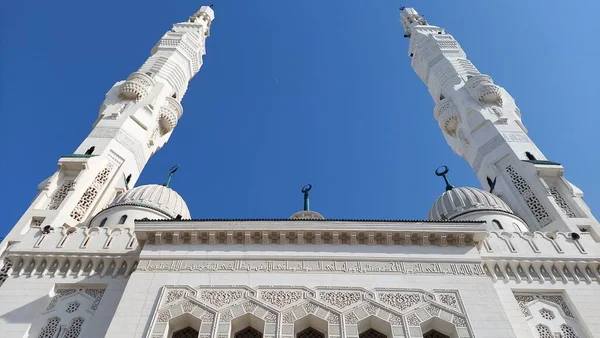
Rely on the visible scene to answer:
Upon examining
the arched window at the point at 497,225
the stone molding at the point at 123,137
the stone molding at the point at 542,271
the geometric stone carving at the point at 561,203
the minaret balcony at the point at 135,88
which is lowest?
the stone molding at the point at 542,271

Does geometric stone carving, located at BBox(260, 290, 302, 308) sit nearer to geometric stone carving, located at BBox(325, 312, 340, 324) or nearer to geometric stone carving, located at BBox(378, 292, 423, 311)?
geometric stone carving, located at BBox(325, 312, 340, 324)

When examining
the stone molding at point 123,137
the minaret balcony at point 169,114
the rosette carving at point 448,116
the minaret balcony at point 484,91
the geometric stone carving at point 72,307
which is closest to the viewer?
the geometric stone carving at point 72,307

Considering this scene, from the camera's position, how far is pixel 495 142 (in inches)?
489

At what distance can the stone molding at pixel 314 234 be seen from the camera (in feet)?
25.5

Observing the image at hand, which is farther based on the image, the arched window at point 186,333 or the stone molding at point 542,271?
the stone molding at point 542,271

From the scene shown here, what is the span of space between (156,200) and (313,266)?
5031 millimetres

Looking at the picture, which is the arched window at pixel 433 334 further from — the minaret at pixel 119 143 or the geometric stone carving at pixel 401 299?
the minaret at pixel 119 143

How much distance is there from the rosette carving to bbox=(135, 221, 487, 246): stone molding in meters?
7.74

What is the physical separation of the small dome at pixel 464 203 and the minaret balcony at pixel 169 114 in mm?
8031

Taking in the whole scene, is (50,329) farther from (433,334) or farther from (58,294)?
(433,334)

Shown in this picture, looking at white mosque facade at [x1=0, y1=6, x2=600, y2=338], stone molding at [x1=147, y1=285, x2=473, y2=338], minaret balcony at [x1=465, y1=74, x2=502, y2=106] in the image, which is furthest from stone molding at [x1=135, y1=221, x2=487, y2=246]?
minaret balcony at [x1=465, y1=74, x2=502, y2=106]

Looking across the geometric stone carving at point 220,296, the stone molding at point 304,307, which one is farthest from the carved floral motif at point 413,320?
the geometric stone carving at point 220,296

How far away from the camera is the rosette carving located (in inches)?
587

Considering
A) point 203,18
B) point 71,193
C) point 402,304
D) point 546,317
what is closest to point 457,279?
point 402,304
